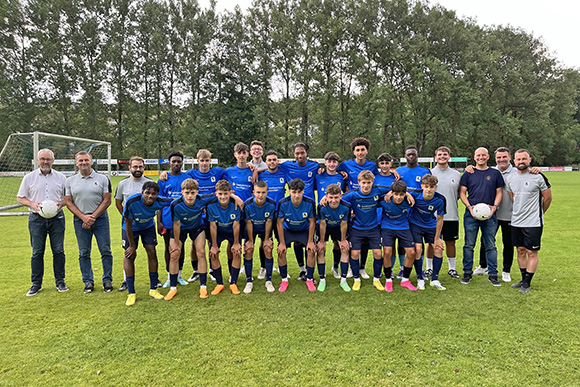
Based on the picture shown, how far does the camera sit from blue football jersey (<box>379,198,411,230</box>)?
14.6 feet

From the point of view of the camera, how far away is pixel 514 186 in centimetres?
436

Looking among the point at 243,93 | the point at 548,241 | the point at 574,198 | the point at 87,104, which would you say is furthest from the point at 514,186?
the point at 87,104

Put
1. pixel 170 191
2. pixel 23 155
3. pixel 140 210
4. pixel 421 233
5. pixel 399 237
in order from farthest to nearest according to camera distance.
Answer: pixel 23 155
pixel 170 191
pixel 421 233
pixel 399 237
pixel 140 210

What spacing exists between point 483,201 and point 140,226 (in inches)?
194

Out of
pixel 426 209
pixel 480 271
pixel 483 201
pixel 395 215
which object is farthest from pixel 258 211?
pixel 480 271

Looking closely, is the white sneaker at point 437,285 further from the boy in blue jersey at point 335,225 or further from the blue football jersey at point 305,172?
the blue football jersey at point 305,172

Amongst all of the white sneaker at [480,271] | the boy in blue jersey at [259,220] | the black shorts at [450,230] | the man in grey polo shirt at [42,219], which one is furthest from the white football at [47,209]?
the white sneaker at [480,271]

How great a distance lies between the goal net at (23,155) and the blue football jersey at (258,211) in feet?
17.9

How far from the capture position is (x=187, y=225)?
431 cm

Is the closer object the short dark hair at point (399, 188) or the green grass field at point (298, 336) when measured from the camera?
the green grass field at point (298, 336)

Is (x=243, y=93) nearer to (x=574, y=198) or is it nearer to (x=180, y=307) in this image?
(x=574, y=198)

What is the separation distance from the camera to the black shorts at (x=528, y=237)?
13.6ft

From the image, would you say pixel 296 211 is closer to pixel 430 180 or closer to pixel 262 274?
pixel 262 274

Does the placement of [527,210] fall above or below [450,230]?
above
